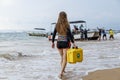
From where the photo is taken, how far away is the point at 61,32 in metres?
10.1

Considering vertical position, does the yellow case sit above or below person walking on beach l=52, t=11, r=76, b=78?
below

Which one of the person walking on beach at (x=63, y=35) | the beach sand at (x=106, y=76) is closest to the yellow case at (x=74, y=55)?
the person walking on beach at (x=63, y=35)

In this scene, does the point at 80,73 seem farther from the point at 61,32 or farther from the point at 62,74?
the point at 61,32

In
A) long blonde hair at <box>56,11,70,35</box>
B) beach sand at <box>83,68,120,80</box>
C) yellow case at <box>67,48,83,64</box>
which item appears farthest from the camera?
long blonde hair at <box>56,11,70,35</box>

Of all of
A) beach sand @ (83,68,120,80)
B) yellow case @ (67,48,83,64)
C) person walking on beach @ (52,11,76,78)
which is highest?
person walking on beach @ (52,11,76,78)

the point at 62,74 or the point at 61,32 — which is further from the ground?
the point at 61,32

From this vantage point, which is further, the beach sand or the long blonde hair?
the long blonde hair

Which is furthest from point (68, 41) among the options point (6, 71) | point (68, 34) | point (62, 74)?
point (6, 71)

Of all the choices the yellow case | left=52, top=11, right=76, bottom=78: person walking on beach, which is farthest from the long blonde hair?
the yellow case

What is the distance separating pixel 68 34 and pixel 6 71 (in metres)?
3.00

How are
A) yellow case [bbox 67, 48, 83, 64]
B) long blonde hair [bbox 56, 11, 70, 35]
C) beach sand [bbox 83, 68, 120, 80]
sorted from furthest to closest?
1. long blonde hair [bbox 56, 11, 70, 35]
2. yellow case [bbox 67, 48, 83, 64]
3. beach sand [bbox 83, 68, 120, 80]

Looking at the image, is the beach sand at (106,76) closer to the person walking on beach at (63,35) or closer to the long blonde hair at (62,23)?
the person walking on beach at (63,35)

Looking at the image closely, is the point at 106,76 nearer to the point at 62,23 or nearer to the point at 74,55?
the point at 74,55

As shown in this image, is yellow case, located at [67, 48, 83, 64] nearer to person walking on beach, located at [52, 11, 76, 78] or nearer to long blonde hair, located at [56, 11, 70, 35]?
person walking on beach, located at [52, 11, 76, 78]
